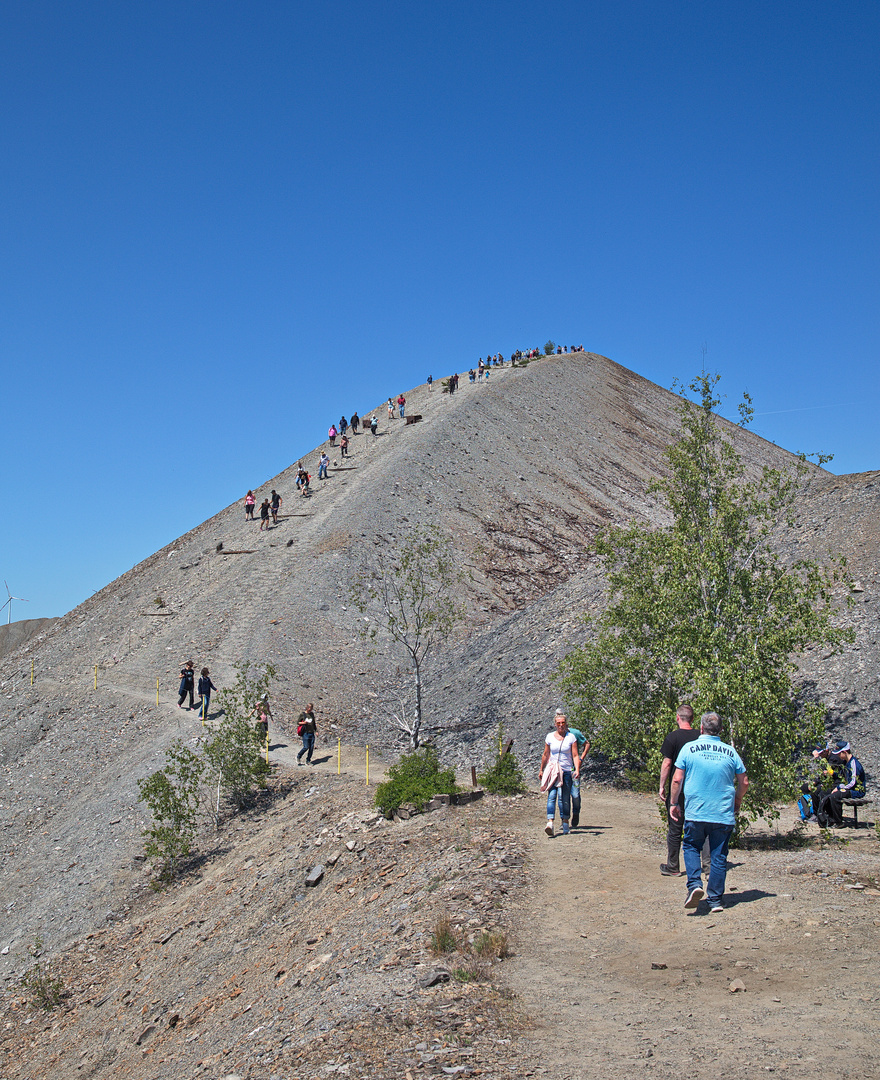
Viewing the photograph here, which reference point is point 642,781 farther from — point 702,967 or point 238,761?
point 702,967

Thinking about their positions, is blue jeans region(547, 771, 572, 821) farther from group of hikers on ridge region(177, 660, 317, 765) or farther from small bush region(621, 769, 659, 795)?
group of hikers on ridge region(177, 660, 317, 765)

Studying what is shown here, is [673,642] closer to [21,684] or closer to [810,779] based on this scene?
[810,779]

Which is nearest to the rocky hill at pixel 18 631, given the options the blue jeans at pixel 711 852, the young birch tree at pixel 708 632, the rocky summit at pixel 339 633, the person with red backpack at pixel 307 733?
the rocky summit at pixel 339 633

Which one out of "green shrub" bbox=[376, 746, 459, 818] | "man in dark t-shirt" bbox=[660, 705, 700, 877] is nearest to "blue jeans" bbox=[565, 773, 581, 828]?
"man in dark t-shirt" bbox=[660, 705, 700, 877]

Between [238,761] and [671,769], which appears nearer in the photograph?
[671,769]

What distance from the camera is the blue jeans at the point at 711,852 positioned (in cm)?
817

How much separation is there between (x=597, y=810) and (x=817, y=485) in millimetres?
23003

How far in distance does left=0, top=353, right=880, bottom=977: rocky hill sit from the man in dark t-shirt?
995 cm

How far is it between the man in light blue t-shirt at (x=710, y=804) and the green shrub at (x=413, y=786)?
695cm

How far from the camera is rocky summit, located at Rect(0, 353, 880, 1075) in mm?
20344

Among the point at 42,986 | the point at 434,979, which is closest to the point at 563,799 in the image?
the point at 434,979

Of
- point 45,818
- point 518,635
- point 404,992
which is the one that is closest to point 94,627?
point 45,818

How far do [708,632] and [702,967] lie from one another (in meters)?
6.17

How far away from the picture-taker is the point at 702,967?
23.2 feet
